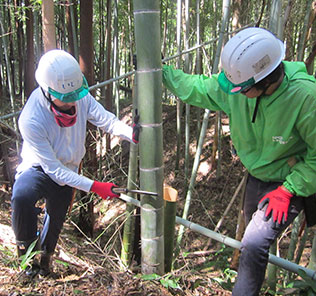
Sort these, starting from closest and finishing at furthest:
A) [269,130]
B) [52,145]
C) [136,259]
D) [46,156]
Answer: [269,130] → [46,156] → [52,145] → [136,259]

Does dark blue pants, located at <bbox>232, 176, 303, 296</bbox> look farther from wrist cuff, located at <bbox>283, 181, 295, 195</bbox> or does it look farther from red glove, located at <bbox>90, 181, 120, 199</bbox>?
red glove, located at <bbox>90, 181, 120, 199</bbox>

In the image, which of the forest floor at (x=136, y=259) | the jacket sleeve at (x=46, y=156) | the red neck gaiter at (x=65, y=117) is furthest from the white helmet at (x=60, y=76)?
the forest floor at (x=136, y=259)

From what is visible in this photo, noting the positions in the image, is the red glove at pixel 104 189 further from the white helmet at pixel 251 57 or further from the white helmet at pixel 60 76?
the white helmet at pixel 251 57

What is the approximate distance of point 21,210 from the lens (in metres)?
1.99

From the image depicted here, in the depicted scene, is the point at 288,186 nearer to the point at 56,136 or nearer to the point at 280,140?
the point at 280,140

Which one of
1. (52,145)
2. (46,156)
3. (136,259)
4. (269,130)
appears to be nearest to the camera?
(269,130)

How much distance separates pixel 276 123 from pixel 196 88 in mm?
571

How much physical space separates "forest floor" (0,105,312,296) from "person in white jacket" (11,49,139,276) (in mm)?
246

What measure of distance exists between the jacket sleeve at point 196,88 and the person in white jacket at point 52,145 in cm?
45

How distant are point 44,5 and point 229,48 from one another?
1745mm

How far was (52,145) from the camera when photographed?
2.02 m

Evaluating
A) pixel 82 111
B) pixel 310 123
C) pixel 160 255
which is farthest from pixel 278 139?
pixel 82 111

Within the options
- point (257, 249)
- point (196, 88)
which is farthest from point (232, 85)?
point (257, 249)

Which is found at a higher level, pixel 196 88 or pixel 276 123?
pixel 196 88
